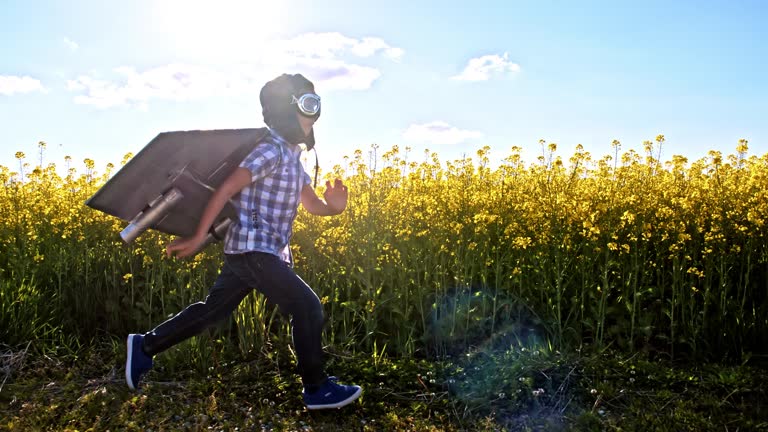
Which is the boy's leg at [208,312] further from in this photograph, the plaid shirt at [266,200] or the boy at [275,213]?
the plaid shirt at [266,200]

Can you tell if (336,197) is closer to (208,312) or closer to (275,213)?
(275,213)

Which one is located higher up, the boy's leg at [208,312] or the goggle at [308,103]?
the goggle at [308,103]

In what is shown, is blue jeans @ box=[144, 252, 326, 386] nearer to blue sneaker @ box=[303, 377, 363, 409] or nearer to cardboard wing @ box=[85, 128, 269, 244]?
blue sneaker @ box=[303, 377, 363, 409]

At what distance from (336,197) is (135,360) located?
1.46m

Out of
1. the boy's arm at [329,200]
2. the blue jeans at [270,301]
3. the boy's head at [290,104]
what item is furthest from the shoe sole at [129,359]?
the boy's head at [290,104]

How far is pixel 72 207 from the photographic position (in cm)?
545

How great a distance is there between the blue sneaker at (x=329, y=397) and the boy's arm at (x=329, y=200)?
90cm

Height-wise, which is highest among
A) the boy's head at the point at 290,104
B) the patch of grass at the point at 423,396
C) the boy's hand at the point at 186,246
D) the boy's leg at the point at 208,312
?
the boy's head at the point at 290,104

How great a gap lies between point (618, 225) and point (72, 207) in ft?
14.2

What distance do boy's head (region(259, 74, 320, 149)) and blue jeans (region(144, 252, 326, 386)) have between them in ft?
2.01

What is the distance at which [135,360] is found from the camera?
12.0 feet

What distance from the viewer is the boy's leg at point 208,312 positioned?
3.36 meters

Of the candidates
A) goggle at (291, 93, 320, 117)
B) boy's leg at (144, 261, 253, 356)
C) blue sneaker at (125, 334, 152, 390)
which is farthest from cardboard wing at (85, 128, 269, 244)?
blue sneaker at (125, 334, 152, 390)

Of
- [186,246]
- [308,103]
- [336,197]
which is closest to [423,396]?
[336,197]
